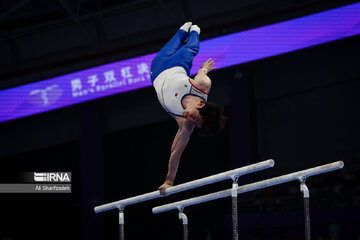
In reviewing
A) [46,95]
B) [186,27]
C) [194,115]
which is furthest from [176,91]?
[46,95]

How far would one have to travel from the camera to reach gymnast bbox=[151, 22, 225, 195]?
16.6 feet

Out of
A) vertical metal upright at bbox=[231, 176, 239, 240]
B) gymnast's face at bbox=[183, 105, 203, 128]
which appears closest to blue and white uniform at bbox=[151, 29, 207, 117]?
gymnast's face at bbox=[183, 105, 203, 128]

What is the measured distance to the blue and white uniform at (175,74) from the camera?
5.32m

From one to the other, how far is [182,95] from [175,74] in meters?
0.34

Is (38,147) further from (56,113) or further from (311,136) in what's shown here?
(311,136)

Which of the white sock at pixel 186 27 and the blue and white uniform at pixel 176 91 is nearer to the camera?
the blue and white uniform at pixel 176 91

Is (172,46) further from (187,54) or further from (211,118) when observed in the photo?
(211,118)

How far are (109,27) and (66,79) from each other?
3130 mm

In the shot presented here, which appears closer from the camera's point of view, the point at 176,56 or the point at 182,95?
the point at 182,95

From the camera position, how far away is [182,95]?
17.4ft

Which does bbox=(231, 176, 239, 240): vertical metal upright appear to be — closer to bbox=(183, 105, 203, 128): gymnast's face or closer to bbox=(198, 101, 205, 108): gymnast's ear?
bbox=(183, 105, 203, 128): gymnast's face

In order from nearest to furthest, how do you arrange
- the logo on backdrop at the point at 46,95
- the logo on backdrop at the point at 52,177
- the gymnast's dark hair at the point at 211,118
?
1. the gymnast's dark hair at the point at 211,118
2. the logo on backdrop at the point at 46,95
3. the logo on backdrop at the point at 52,177

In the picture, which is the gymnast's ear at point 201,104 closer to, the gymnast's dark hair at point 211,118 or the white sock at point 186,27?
the gymnast's dark hair at point 211,118

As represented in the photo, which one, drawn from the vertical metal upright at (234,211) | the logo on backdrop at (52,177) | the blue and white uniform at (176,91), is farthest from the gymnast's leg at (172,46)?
the logo on backdrop at (52,177)
